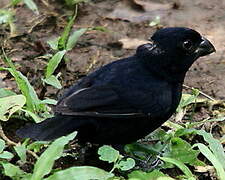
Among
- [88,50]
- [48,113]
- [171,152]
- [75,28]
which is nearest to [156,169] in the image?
[171,152]

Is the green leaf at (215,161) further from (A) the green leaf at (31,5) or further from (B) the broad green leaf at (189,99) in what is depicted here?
(A) the green leaf at (31,5)

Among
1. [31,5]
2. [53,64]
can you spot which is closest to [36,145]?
[53,64]

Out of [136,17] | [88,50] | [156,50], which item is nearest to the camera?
[156,50]

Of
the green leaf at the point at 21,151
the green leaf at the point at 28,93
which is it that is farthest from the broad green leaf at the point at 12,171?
the green leaf at the point at 28,93

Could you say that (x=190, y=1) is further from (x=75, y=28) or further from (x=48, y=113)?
(x=48, y=113)

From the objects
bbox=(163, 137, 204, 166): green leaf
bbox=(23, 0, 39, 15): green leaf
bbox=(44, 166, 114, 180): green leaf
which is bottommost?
bbox=(163, 137, 204, 166): green leaf

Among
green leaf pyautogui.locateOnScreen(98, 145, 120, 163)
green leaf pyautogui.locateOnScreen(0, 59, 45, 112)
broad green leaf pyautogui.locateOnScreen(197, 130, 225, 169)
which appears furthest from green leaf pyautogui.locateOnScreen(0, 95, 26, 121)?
broad green leaf pyautogui.locateOnScreen(197, 130, 225, 169)

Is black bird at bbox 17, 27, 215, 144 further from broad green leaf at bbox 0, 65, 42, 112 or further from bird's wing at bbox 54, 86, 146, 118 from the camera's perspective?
broad green leaf at bbox 0, 65, 42, 112
